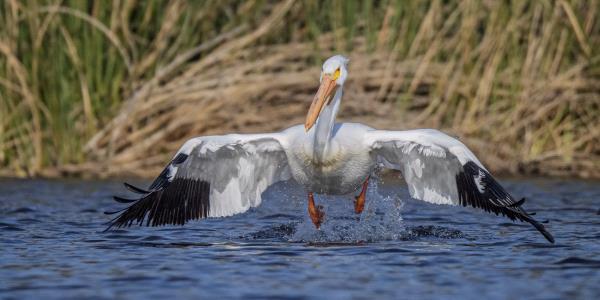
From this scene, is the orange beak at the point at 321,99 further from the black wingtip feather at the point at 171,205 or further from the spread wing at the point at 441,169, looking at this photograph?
the black wingtip feather at the point at 171,205

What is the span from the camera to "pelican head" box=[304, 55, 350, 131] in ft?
21.7

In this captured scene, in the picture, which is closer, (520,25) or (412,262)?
(412,262)

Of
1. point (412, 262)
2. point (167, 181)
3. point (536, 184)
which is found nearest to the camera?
point (412, 262)

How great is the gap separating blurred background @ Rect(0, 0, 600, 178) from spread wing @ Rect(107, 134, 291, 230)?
3.28 meters

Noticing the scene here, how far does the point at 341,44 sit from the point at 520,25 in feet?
5.61

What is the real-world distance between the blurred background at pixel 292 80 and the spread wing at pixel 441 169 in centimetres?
361

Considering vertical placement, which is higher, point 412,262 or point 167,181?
point 167,181

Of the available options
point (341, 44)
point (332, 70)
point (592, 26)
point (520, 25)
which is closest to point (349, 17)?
point (341, 44)

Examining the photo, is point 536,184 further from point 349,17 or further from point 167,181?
point 167,181

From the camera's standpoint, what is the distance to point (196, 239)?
693cm

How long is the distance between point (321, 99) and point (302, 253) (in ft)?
3.20

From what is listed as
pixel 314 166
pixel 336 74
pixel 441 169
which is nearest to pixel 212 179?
pixel 314 166

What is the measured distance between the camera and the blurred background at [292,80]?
10.1m

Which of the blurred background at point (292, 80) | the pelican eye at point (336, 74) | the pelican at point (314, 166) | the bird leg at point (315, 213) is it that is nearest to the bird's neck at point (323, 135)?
the pelican at point (314, 166)
